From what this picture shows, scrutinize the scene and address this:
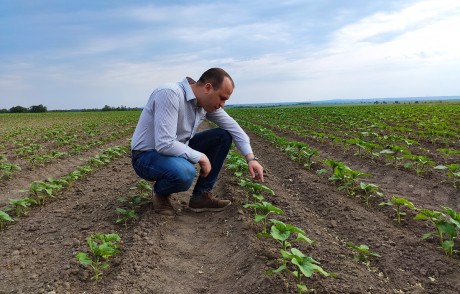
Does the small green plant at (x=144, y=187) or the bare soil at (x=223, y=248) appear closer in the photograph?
the bare soil at (x=223, y=248)

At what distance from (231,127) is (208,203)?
0.94 m

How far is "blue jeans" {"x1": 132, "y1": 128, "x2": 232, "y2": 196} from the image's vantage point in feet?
13.6

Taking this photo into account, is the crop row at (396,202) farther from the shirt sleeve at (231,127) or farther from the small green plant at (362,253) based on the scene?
the shirt sleeve at (231,127)

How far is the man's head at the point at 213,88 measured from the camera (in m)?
3.81

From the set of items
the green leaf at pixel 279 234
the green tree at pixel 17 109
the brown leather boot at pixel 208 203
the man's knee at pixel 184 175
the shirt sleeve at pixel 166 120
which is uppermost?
the green tree at pixel 17 109

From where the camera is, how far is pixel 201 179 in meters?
4.70

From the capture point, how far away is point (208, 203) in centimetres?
471

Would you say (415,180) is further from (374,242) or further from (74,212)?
(74,212)

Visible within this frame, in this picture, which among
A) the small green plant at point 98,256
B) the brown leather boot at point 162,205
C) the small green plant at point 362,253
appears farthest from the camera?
the brown leather boot at point 162,205

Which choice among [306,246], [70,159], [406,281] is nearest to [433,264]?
[406,281]

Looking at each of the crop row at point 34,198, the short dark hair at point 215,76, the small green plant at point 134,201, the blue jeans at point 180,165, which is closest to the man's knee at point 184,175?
the blue jeans at point 180,165

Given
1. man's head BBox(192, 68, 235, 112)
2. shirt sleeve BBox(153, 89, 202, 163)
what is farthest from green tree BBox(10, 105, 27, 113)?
man's head BBox(192, 68, 235, 112)

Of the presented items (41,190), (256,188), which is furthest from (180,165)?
(41,190)

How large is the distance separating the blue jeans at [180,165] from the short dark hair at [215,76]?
88cm
